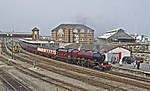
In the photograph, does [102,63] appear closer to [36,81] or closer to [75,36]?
[36,81]

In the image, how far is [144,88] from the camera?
676 inches

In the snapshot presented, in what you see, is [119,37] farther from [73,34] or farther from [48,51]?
[48,51]

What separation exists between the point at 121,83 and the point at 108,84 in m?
1.71

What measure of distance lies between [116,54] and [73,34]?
6183 centimetres

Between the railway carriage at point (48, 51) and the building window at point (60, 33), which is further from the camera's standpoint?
the building window at point (60, 33)

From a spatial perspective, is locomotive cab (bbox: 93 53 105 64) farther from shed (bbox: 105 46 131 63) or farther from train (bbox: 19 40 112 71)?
shed (bbox: 105 46 131 63)

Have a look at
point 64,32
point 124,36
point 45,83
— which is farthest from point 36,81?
point 64,32

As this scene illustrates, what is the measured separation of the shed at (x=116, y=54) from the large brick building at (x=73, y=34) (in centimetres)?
5897

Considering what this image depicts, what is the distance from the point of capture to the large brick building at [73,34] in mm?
91812

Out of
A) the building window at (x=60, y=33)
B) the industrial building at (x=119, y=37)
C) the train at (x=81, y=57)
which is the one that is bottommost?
the train at (x=81, y=57)

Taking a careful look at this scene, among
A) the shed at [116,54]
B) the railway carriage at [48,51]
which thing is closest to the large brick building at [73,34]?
the railway carriage at [48,51]

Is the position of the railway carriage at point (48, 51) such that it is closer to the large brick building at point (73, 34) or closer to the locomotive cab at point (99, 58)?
the locomotive cab at point (99, 58)

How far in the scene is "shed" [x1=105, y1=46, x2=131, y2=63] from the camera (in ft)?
109

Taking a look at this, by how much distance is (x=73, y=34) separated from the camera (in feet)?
310
